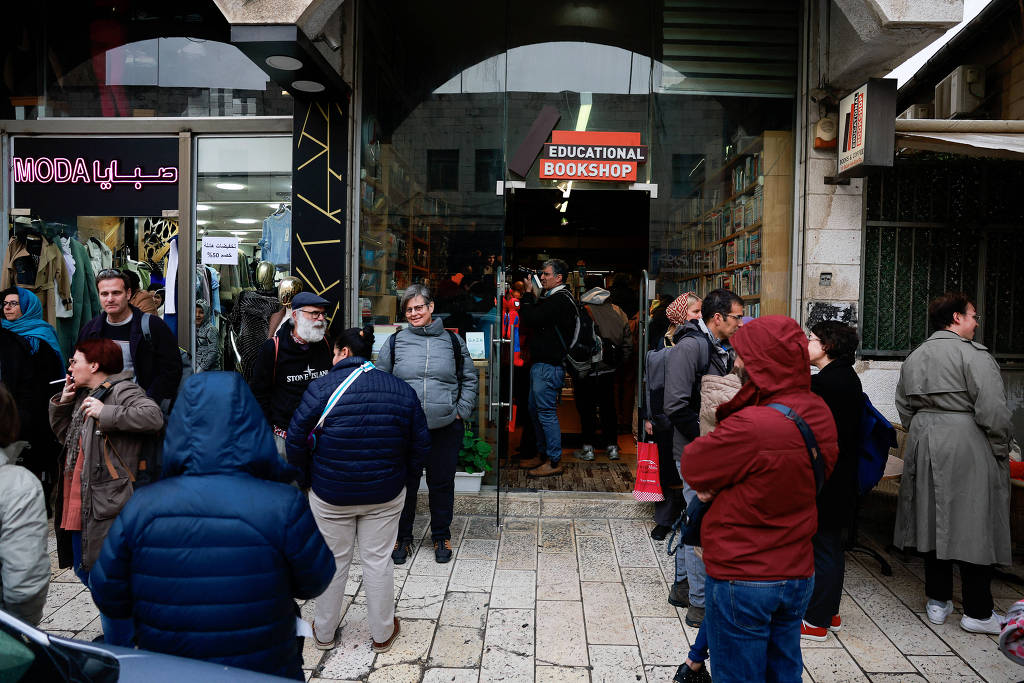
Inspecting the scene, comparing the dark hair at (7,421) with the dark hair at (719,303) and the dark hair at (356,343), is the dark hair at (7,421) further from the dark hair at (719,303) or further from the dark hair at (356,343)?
the dark hair at (719,303)

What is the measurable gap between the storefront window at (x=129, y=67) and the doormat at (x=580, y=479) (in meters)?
4.55

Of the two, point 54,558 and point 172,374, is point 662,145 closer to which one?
point 172,374

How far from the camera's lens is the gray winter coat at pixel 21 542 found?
8.50ft

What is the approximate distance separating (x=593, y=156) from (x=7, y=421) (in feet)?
18.1

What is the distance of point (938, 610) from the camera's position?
4305mm

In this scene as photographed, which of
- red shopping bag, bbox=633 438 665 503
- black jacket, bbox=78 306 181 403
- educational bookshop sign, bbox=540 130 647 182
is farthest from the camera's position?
educational bookshop sign, bbox=540 130 647 182

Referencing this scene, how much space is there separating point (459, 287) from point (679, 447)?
125 inches

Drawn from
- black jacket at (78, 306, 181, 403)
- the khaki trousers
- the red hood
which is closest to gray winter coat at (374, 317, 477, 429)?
the khaki trousers

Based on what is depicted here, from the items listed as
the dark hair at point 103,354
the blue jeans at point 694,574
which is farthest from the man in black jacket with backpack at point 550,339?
the dark hair at point 103,354

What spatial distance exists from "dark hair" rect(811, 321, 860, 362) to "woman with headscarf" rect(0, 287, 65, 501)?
581 cm

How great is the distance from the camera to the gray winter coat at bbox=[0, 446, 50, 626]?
8.50 ft

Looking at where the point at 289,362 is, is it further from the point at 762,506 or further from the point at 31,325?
the point at 762,506

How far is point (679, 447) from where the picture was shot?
179 inches

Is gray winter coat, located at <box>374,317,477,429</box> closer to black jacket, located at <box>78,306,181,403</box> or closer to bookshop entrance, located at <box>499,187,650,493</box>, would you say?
black jacket, located at <box>78,306,181,403</box>
